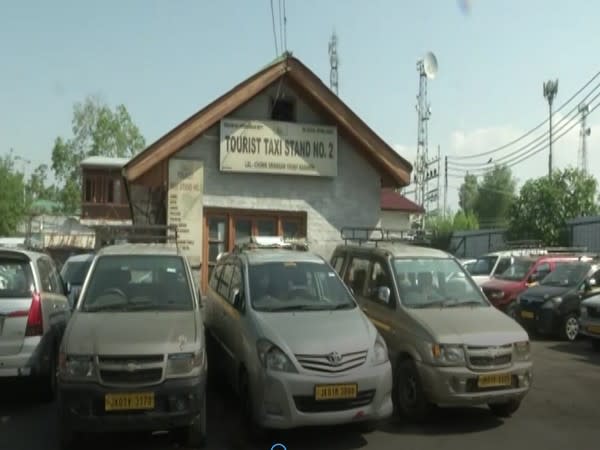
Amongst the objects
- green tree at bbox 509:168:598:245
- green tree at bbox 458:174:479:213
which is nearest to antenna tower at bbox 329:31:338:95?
green tree at bbox 509:168:598:245

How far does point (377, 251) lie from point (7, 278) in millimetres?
4945

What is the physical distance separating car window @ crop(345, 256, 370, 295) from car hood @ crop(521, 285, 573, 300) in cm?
690

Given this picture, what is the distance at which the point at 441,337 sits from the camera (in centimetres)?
761

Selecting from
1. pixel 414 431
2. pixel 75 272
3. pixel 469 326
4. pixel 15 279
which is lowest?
pixel 414 431

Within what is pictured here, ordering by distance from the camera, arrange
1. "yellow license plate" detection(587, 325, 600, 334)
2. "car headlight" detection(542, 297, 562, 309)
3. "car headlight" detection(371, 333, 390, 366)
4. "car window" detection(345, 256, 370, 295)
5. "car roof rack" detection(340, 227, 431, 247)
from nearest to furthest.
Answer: "car headlight" detection(371, 333, 390, 366) < "car window" detection(345, 256, 370, 295) < "car roof rack" detection(340, 227, 431, 247) < "yellow license plate" detection(587, 325, 600, 334) < "car headlight" detection(542, 297, 562, 309)

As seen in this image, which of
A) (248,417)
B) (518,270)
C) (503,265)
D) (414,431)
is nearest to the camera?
(248,417)

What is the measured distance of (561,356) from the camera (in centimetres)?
1291

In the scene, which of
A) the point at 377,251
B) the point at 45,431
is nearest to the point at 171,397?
the point at 45,431

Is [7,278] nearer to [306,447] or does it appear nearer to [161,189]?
[306,447]

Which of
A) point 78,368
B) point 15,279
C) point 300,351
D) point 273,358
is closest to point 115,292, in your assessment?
point 15,279

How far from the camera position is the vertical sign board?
13.9 m

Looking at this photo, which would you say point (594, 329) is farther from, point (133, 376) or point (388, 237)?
point (133, 376)

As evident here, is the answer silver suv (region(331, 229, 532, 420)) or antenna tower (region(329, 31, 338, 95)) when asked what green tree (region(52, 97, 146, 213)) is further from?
silver suv (region(331, 229, 532, 420))

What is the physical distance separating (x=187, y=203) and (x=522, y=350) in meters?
8.09
